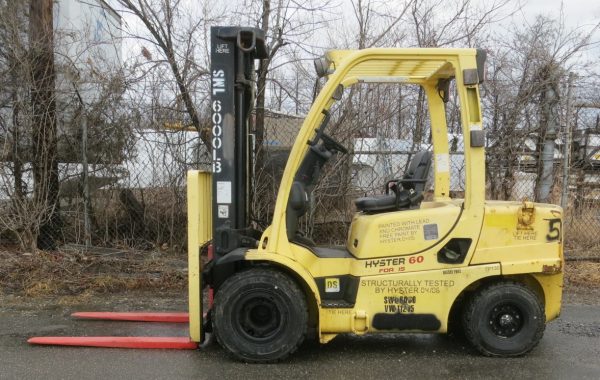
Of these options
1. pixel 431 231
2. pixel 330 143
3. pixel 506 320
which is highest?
pixel 330 143

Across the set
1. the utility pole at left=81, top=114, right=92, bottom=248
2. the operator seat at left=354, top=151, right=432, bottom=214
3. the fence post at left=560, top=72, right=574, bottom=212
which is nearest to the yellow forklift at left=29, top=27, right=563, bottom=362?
the operator seat at left=354, top=151, right=432, bottom=214

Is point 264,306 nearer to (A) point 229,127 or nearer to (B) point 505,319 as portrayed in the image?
(A) point 229,127

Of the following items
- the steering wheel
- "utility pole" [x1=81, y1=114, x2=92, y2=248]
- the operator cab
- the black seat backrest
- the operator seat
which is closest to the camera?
the operator cab

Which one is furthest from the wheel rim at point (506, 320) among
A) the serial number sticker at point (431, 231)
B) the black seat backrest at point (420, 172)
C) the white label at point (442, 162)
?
Result: the white label at point (442, 162)

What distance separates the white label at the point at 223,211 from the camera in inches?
182

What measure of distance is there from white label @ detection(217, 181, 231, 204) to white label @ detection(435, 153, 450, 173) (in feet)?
6.65

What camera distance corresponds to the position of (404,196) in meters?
4.74

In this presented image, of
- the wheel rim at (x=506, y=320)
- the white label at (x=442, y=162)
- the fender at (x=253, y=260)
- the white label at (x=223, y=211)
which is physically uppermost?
the white label at (x=442, y=162)

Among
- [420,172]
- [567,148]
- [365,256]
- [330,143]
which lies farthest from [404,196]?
[567,148]

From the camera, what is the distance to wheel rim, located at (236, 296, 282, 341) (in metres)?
4.39

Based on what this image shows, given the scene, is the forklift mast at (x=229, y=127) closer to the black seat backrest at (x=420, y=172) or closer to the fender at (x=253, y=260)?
the fender at (x=253, y=260)

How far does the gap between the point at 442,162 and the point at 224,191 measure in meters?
2.12

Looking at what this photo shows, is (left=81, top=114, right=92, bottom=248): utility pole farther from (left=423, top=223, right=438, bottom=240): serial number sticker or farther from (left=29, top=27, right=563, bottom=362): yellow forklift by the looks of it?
(left=423, top=223, right=438, bottom=240): serial number sticker

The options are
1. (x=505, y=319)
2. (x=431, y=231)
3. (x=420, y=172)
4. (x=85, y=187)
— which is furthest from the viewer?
(x=85, y=187)
